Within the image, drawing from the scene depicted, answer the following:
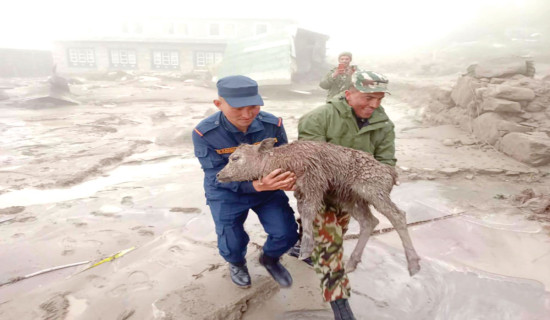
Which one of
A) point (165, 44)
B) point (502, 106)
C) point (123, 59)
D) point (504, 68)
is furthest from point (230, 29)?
point (502, 106)

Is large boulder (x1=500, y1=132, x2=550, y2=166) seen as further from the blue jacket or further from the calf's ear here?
the calf's ear

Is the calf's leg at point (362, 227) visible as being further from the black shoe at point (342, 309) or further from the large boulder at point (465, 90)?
the large boulder at point (465, 90)

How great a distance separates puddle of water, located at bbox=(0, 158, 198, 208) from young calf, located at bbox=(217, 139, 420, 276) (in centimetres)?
421

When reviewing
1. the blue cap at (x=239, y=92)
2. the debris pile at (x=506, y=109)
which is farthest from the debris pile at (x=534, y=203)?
the blue cap at (x=239, y=92)

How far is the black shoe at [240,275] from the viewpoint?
3.36 metres

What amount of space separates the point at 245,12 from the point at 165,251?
120ft

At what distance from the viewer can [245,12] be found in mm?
36844

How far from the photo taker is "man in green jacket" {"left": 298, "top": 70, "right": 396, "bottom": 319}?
287cm

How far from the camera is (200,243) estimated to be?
14.2 feet

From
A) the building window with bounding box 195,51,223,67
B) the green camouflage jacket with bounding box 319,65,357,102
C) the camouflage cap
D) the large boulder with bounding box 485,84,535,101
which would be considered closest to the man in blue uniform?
the camouflage cap

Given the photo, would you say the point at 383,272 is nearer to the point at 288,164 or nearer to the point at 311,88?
the point at 288,164

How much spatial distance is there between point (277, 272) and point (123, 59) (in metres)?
34.1

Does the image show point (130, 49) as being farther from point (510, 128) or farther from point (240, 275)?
point (240, 275)

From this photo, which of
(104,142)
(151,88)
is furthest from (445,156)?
(151,88)
